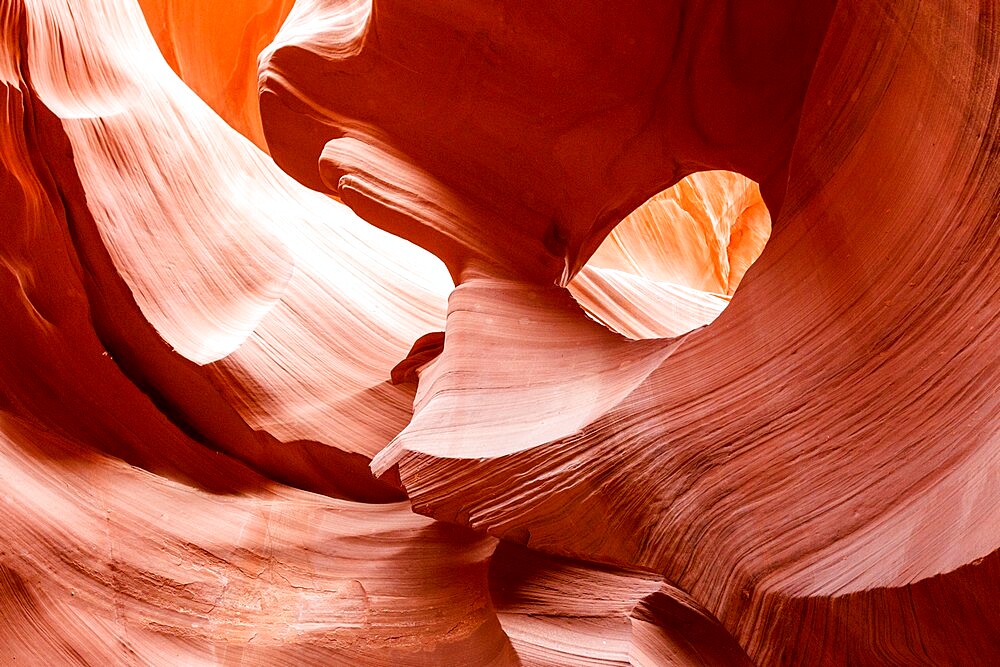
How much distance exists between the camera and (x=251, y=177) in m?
2.20

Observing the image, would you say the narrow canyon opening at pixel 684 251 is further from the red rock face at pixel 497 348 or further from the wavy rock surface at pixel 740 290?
the wavy rock surface at pixel 740 290

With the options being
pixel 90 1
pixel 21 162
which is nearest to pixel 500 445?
pixel 21 162

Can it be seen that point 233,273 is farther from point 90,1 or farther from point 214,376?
point 90,1

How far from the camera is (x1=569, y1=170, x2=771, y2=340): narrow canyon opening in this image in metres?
2.16

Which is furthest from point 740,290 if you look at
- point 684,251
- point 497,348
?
point 684,251

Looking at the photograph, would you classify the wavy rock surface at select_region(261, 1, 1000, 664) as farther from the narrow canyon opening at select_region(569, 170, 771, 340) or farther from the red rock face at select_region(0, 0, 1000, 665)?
the narrow canyon opening at select_region(569, 170, 771, 340)

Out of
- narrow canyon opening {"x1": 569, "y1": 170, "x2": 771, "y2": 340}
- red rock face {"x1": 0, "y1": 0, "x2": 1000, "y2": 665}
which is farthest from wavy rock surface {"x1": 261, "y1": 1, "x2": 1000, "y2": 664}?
narrow canyon opening {"x1": 569, "y1": 170, "x2": 771, "y2": 340}

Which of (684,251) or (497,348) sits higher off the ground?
(684,251)

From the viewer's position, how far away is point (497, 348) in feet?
4.78

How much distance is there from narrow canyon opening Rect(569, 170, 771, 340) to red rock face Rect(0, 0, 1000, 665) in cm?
4

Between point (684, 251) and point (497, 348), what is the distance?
1868 mm

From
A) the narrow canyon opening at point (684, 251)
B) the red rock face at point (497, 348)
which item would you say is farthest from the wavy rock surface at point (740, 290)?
the narrow canyon opening at point (684, 251)

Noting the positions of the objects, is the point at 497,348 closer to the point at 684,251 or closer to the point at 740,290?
the point at 740,290

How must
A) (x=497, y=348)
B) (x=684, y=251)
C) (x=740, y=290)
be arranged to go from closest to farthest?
(x=740, y=290), (x=497, y=348), (x=684, y=251)
